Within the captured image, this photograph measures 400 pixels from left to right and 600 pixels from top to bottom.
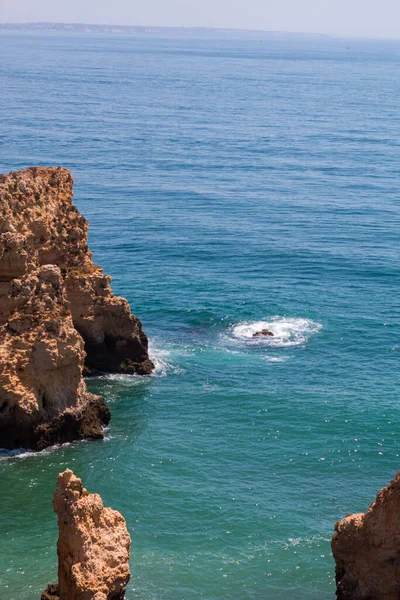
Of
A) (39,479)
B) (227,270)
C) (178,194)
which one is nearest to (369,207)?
(178,194)

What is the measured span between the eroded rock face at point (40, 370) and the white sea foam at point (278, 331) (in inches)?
926

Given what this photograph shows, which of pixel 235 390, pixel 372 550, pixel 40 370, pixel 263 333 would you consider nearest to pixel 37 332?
pixel 40 370

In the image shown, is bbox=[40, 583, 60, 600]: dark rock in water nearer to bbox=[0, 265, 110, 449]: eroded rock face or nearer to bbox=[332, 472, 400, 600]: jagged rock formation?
bbox=[332, 472, 400, 600]: jagged rock formation

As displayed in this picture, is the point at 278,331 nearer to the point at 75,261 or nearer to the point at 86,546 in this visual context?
the point at 75,261

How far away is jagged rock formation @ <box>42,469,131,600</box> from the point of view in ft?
143

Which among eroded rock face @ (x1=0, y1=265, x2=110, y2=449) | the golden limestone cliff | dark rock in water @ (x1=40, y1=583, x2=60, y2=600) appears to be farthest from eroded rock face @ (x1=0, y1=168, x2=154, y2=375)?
dark rock in water @ (x1=40, y1=583, x2=60, y2=600)

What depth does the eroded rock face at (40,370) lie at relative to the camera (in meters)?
66.0

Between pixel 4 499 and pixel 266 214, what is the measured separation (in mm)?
81019

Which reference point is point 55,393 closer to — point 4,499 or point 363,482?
point 4,499

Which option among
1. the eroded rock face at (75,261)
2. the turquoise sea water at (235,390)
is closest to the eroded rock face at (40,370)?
the turquoise sea water at (235,390)

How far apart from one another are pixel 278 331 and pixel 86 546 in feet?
163

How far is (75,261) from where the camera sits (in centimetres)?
7931

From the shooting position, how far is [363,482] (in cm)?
6366

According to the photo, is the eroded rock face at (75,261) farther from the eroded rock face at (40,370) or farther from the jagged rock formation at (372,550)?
the jagged rock formation at (372,550)
